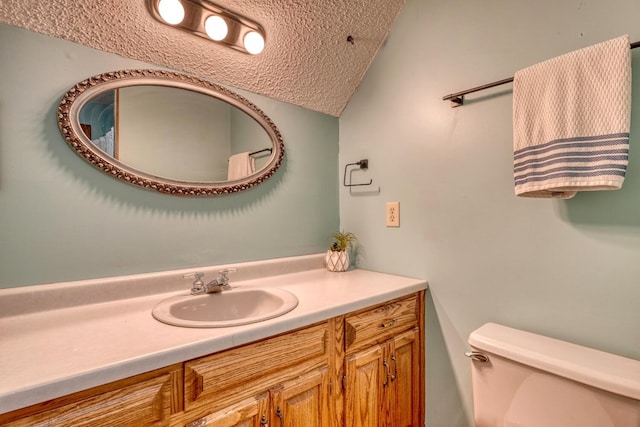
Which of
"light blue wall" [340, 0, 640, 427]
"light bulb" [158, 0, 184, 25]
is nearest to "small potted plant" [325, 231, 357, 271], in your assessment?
"light blue wall" [340, 0, 640, 427]

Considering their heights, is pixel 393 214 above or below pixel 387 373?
above

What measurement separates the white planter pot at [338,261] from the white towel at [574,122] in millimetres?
874

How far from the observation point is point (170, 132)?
1238 millimetres

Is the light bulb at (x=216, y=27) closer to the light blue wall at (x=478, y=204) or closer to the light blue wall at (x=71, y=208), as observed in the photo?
the light blue wall at (x=71, y=208)

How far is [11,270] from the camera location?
94 cm

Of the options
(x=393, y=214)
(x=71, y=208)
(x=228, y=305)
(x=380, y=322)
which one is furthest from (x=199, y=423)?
(x=393, y=214)

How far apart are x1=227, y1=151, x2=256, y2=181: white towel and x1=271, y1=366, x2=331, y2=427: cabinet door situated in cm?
89

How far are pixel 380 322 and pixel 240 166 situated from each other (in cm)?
93

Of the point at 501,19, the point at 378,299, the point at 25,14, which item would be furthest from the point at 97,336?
the point at 501,19

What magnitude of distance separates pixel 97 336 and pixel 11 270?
0.44m

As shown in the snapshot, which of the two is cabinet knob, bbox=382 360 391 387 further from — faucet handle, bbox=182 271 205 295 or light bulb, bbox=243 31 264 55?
light bulb, bbox=243 31 264 55

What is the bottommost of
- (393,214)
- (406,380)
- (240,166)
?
(406,380)

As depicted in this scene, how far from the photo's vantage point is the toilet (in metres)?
0.78

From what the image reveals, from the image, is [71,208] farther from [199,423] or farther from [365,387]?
[365,387]
